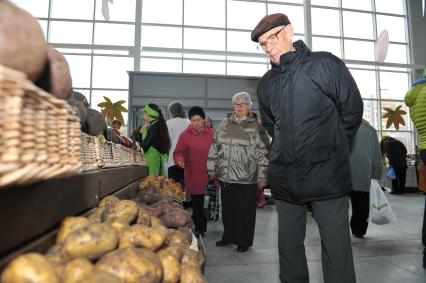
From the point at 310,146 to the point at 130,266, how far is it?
3.78 ft

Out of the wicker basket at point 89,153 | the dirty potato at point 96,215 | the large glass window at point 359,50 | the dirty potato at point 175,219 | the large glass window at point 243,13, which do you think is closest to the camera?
the dirty potato at point 96,215

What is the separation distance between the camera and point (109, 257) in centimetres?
87

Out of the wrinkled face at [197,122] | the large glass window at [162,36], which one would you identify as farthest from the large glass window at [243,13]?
the wrinkled face at [197,122]

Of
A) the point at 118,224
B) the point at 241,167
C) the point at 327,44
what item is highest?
the point at 327,44

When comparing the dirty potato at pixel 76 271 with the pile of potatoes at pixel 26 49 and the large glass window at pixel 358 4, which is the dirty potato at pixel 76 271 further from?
the large glass window at pixel 358 4

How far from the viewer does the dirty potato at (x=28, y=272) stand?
660mm

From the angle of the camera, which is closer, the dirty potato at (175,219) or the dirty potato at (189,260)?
the dirty potato at (189,260)

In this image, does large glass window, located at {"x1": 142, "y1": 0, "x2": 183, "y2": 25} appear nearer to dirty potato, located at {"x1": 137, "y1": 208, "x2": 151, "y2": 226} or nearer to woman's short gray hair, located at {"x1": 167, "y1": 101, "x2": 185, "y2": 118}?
woman's short gray hair, located at {"x1": 167, "y1": 101, "x2": 185, "y2": 118}

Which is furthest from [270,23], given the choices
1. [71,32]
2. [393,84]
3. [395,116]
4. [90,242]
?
[393,84]

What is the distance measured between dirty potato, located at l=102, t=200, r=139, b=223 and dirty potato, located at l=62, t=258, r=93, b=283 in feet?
1.22

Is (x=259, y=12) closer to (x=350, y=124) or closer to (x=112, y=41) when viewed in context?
(x=112, y=41)

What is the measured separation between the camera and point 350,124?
1.83 metres

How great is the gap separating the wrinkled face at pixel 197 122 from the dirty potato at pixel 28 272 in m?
3.20

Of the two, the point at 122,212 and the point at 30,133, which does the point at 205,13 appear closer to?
the point at 122,212
